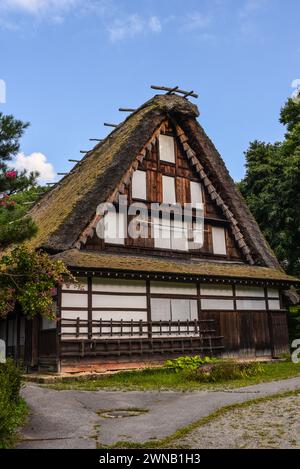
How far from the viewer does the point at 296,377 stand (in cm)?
1463

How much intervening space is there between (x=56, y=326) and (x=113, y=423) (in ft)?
25.3

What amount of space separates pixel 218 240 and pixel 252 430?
14.6 meters

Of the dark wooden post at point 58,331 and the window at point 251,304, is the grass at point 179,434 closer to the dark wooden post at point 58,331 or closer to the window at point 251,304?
the dark wooden post at point 58,331

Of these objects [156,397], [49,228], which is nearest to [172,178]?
[49,228]

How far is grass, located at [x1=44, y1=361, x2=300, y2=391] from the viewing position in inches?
529

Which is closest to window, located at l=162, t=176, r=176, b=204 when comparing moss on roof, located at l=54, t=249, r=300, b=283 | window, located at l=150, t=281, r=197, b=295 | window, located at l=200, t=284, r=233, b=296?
moss on roof, located at l=54, t=249, r=300, b=283

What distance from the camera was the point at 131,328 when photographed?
1741 centimetres

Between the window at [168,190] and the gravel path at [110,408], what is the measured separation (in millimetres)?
9349

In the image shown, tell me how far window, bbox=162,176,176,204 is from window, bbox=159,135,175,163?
0.87 m

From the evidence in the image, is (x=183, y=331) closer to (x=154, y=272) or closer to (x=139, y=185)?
(x=154, y=272)

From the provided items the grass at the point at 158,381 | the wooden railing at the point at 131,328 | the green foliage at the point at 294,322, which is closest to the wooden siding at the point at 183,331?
the wooden railing at the point at 131,328

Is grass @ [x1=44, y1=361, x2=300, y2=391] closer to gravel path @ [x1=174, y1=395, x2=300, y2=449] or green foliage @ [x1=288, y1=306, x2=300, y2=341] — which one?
gravel path @ [x1=174, y1=395, x2=300, y2=449]

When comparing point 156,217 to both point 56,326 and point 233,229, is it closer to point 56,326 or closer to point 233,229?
point 233,229

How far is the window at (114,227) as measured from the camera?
18.5 meters
